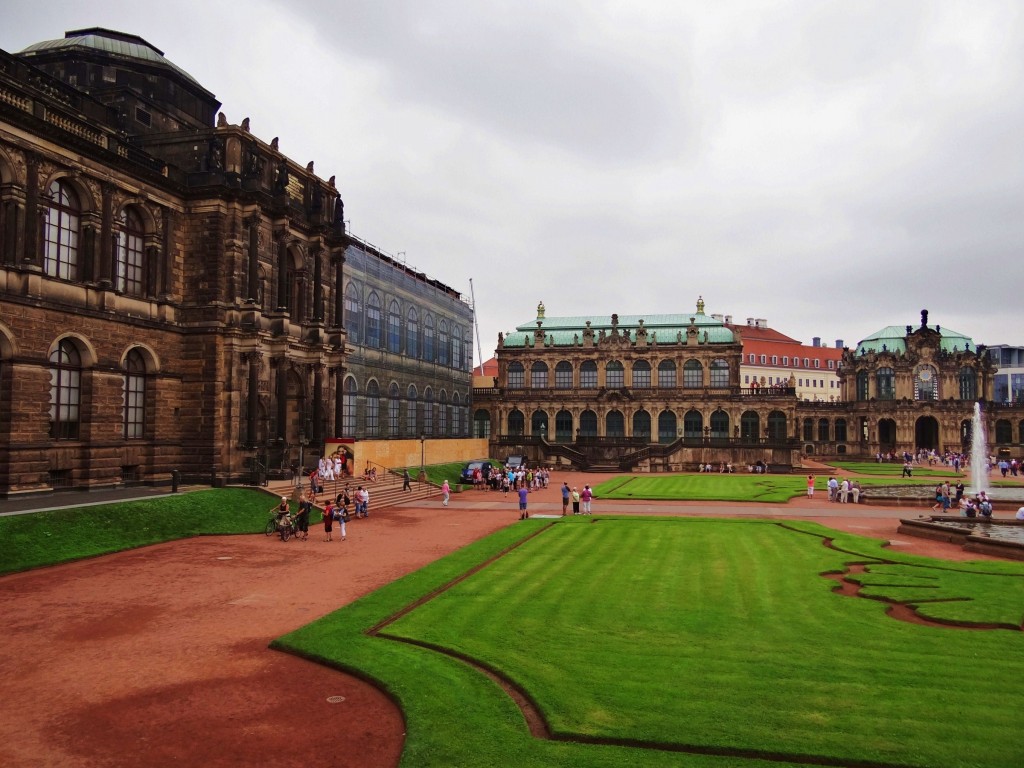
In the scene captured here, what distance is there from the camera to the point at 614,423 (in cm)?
9494

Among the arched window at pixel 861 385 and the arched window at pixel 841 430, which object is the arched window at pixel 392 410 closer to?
the arched window at pixel 841 430

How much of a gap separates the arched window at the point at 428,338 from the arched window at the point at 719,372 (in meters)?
37.1

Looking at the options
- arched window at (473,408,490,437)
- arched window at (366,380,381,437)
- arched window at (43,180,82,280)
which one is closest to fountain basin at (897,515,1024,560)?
arched window at (43,180,82,280)

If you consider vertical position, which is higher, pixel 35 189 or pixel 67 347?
pixel 35 189

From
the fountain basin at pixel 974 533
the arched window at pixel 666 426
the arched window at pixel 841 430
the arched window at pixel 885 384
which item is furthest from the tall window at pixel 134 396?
the arched window at pixel 841 430

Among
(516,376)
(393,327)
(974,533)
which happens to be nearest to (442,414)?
(393,327)

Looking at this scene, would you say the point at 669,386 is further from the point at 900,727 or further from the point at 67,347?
the point at 900,727

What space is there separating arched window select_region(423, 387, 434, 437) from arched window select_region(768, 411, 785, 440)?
139 feet

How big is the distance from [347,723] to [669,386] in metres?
85.0

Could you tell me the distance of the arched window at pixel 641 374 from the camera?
94562 mm

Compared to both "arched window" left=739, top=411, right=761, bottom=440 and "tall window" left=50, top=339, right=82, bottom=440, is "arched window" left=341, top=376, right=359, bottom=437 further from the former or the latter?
"arched window" left=739, top=411, right=761, bottom=440

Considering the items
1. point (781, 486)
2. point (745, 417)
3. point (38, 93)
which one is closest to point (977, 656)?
point (38, 93)

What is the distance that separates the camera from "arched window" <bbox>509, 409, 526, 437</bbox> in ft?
318

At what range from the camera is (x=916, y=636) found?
1568 centimetres
